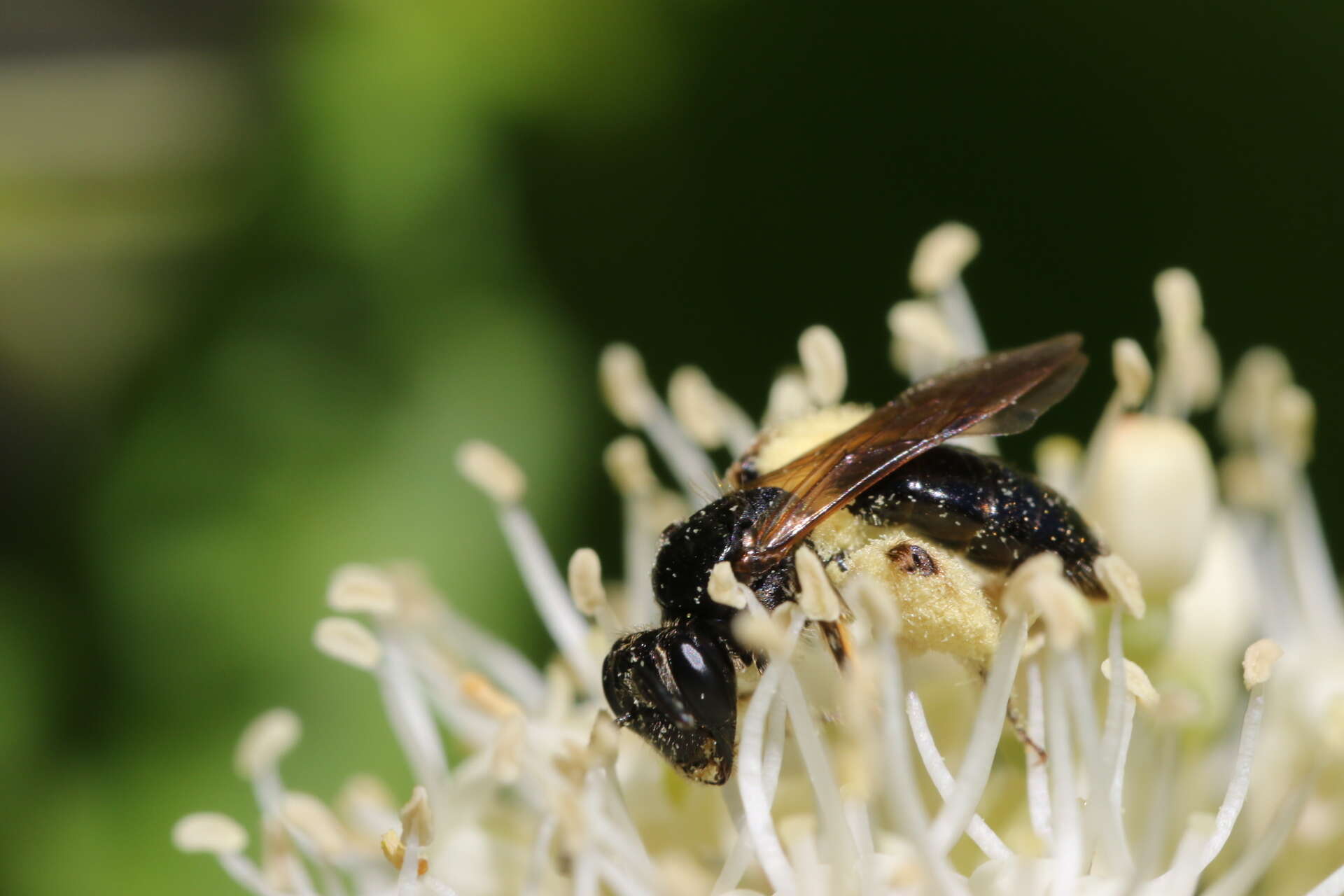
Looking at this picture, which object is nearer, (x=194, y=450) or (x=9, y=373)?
(x=194, y=450)

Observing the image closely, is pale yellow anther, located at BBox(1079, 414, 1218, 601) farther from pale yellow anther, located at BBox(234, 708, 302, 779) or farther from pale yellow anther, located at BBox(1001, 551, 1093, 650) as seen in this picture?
pale yellow anther, located at BBox(234, 708, 302, 779)

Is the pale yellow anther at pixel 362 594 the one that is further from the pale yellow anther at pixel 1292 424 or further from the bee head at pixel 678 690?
the pale yellow anther at pixel 1292 424

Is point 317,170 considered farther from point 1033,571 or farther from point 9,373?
point 1033,571

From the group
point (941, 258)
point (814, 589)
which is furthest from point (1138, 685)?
point (941, 258)

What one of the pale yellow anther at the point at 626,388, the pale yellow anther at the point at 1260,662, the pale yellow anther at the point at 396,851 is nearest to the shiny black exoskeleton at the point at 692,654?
the pale yellow anther at the point at 396,851

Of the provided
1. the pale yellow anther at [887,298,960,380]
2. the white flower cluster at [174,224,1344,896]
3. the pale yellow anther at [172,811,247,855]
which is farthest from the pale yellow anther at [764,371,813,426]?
the pale yellow anther at [172,811,247,855]

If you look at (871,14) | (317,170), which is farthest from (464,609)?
(871,14)
